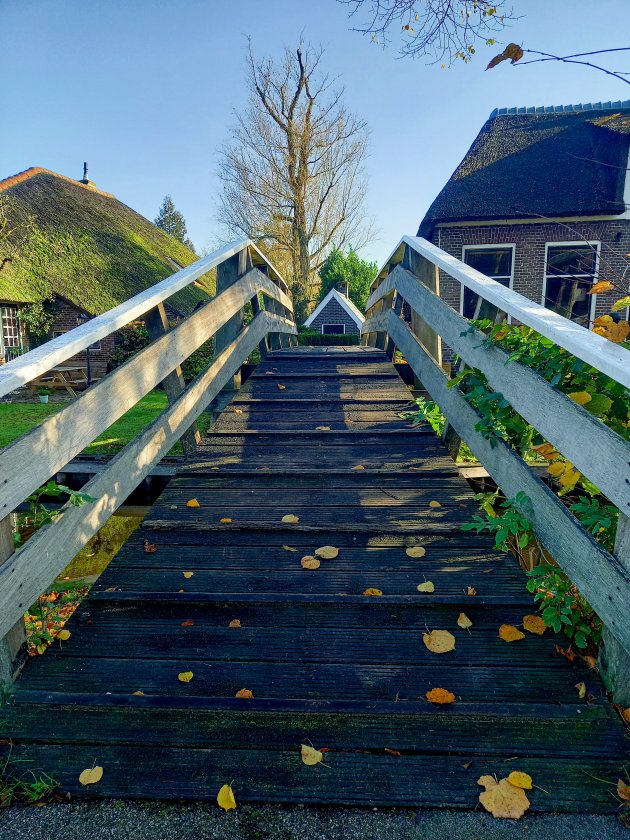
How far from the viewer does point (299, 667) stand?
1636 mm

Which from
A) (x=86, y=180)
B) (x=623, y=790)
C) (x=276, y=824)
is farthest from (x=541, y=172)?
(x=86, y=180)

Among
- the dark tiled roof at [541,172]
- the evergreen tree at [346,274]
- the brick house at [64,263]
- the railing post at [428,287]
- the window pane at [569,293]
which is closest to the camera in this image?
the railing post at [428,287]

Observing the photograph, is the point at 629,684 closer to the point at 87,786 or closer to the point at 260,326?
the point at 87,786

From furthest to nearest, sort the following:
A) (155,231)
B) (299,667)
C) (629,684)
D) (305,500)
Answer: (155,231) → (305,500) → (299,667) → (629,684)

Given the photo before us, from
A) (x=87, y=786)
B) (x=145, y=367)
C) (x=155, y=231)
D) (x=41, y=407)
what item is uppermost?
(x=155, y=231)

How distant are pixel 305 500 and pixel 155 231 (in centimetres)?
2801

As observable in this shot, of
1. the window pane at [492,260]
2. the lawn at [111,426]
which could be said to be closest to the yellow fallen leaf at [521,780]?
the lawn at [111,426]

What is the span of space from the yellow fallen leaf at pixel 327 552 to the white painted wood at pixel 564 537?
0.80m

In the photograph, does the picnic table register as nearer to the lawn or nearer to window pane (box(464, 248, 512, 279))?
the lawn

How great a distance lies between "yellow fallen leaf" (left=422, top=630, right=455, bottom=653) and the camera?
1.69 m

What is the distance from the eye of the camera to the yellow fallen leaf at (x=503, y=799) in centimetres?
119

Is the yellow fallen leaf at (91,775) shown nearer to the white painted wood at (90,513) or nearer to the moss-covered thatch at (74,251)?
the white painted wood at (90,513)

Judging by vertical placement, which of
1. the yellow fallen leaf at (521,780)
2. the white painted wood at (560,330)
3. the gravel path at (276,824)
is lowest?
the gravel path at (276,824)

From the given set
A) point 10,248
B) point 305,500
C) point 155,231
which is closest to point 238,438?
point 305,500
